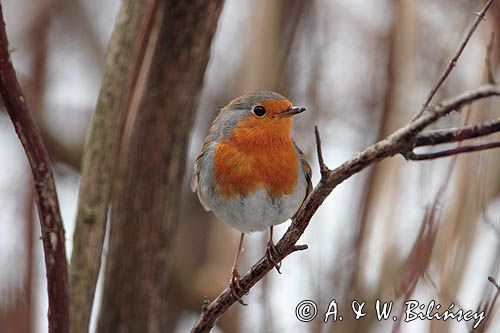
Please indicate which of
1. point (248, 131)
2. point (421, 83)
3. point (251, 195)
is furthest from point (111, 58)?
point (421, 83)

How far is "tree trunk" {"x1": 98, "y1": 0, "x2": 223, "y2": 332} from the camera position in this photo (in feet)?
10.6

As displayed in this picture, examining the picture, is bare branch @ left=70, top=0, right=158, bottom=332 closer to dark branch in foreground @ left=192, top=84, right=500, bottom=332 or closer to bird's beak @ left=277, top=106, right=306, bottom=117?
bird's beak @ left=277, top=106, right=306, bottom=117

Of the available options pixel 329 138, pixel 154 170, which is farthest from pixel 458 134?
pixel 329 138

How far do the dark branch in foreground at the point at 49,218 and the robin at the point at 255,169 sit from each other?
67cm

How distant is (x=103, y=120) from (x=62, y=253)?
0.77m

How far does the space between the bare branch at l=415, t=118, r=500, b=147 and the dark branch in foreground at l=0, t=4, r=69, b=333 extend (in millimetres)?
1189

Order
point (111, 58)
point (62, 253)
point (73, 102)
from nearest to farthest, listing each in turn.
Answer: point (62, 253) → point (111, 58) → point (73, 102)

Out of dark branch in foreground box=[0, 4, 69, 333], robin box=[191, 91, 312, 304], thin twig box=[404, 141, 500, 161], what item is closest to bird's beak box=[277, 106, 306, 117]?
robin box=[191, 91, 312, 304]

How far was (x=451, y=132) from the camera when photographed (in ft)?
5.16

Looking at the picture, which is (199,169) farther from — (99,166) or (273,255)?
(273,255)

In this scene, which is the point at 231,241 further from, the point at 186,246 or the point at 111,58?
the point at 111,58

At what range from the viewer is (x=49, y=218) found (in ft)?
7.76

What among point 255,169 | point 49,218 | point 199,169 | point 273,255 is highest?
point 199,169

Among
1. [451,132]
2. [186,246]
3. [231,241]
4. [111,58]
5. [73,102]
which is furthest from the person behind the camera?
[186,246]
